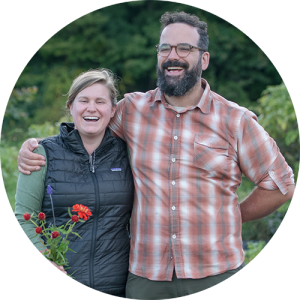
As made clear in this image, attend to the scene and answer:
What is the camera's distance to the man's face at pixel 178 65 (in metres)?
2.58

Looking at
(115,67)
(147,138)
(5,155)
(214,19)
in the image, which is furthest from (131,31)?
(147,138)

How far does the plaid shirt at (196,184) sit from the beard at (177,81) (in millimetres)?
144

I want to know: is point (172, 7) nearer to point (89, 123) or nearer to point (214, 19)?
point (214, 19)

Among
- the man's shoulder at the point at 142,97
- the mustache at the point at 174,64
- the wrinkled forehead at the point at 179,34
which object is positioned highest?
the wrinkled forehead at the point at 179,34

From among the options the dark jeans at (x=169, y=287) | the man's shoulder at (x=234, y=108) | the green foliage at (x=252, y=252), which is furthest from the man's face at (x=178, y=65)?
the green foliage at (x=252, y=252)

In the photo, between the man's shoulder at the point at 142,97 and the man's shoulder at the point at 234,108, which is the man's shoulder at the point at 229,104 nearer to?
the man's shoulder at the point at 234,108

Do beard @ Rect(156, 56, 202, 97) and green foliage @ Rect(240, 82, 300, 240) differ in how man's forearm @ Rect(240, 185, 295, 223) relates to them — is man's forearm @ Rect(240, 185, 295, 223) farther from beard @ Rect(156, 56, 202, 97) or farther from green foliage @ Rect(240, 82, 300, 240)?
green foliage @ Rect(240, 82, 300, 240)

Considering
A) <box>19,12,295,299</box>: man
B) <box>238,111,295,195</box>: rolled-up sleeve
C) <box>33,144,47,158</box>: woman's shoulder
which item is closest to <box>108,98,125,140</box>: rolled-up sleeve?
<box>19,12,295,299</box>: man

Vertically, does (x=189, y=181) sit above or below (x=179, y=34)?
below

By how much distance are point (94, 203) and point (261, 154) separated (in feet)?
3.81

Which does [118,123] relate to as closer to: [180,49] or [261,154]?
[180,49]

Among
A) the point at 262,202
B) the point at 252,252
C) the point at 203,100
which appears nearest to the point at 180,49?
the point at 203,100

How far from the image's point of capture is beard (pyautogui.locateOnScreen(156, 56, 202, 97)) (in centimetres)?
257

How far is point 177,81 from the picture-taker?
2570 millimetres
